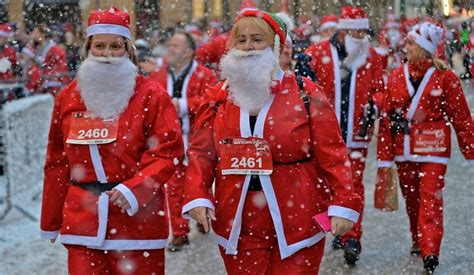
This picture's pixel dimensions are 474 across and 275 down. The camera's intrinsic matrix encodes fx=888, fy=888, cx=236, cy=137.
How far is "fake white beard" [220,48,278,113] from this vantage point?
415 centimetres

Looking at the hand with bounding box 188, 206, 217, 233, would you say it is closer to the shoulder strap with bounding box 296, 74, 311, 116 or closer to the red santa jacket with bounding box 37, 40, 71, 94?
the shoulder strap with bounding box 296, 74, 311, 116

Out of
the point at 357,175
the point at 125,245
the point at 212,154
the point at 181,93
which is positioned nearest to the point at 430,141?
the point at 357,175

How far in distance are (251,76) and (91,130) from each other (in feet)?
2.75

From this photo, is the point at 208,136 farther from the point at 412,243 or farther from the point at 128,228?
the point at 412,243

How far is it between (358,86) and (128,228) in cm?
358

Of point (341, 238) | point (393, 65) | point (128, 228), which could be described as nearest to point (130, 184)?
point (128, 228)

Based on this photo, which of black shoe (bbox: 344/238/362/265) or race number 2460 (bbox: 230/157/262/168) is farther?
black shoe (bbox: 344/238/362/265)

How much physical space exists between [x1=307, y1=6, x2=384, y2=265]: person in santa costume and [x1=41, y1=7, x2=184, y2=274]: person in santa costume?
3.19m

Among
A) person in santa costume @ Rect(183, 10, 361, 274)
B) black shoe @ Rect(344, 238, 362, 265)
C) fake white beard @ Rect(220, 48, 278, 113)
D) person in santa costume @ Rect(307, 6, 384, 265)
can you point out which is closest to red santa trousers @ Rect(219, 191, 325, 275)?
person in santa costume @ Rect(183, 10, 361, 274)

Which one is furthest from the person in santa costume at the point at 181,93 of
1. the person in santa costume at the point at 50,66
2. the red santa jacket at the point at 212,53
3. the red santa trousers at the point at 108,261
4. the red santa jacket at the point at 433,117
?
the person in santa costume at the point at 50,66

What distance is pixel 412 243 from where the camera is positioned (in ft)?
24.7

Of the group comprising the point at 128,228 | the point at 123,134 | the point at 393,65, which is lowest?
the point at 393,65

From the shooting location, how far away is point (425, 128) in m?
6.94

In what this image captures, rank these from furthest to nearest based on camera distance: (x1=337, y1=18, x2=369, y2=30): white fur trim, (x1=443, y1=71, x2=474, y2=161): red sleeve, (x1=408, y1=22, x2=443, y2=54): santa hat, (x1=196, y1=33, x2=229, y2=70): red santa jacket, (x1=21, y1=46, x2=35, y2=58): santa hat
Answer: (x1=21, y1=46, x2=35, y2=58): santa hat, (x1=196, y1=33, x2=229, y2=70): red santa jacket, (x1=337, y1=18, x2=369, y2=30): white fur trim, (x1=408, y1=22, x2=443, y2=54): santa hat, (x1=443, y1=71, x2=474, y2=161): red sleeve
